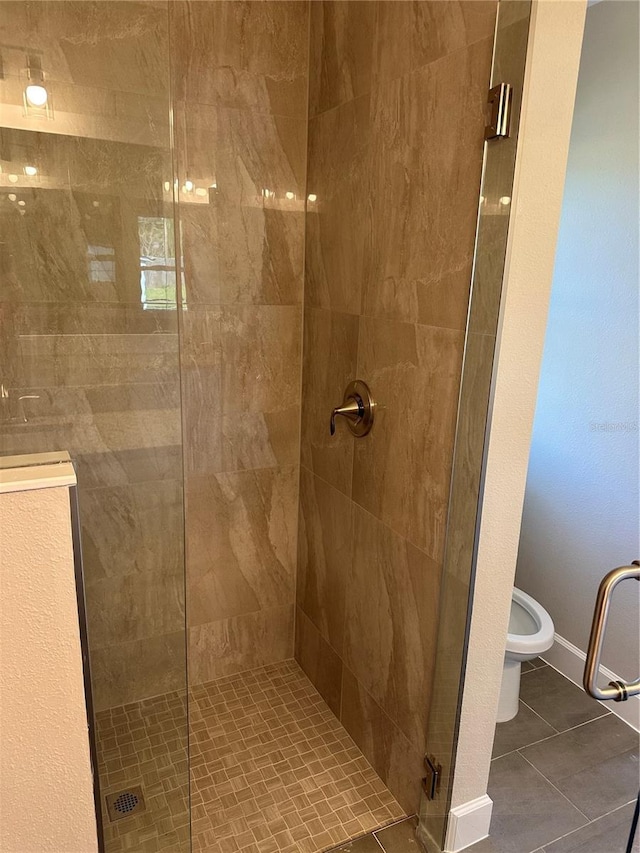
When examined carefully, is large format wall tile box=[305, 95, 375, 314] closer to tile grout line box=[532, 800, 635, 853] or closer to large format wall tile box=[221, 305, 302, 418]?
large format wall tile box=[221, 305, 302, 418]

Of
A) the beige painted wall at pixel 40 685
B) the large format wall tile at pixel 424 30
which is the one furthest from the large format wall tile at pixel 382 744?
the large format wall tile at pixel 424 30

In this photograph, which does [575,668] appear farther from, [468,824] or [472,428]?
[472,428]

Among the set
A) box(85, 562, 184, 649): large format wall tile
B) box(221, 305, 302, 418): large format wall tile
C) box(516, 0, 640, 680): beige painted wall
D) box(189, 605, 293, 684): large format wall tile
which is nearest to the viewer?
box(85, 562, 184, 649): large format wall tile

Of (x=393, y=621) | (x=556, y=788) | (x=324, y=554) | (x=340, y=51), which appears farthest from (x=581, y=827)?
(x=340, y=51)

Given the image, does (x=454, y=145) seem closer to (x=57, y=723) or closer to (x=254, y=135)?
(x=254, y=135)

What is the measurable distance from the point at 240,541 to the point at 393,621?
763mm

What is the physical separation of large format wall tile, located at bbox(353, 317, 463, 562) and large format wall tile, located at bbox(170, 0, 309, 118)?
87 cm

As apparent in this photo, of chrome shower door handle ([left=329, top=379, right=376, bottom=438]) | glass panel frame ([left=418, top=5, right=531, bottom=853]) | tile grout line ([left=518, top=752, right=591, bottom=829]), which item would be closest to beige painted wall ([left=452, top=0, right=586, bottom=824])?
glass panel frame ([left=418, top=5, right=531, bottom=853])

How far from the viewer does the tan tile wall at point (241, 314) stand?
188cm

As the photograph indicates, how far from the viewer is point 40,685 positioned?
3.08 feet

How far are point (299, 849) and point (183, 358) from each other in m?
1.49

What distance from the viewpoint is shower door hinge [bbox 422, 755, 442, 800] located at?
5.17ft

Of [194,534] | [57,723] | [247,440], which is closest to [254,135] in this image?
[247,440]

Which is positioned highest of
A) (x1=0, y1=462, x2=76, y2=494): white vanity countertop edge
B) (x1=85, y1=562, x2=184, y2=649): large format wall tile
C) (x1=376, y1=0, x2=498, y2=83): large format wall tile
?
(x1=376, y1=0, x2=498, y2=83): large format wall tile
